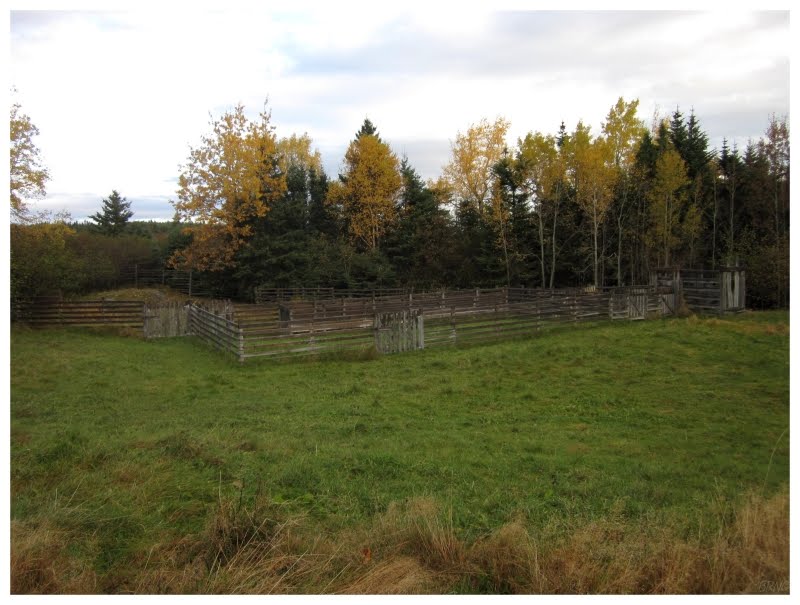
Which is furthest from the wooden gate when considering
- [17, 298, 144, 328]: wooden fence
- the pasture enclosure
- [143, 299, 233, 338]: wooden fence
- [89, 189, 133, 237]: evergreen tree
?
[89, 189, 133, 237]: evergreen tree

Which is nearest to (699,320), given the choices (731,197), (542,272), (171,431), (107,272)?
(542,272)

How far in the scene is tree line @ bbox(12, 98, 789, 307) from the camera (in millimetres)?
28750

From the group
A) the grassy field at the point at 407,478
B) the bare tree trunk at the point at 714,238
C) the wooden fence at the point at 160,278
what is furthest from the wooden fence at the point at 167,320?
the bare tree trunk at the point at 714,238

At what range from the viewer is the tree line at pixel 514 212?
28.8 meters

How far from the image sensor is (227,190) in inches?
1206

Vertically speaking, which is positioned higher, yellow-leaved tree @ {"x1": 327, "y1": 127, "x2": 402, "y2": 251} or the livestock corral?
yellow-leaved tree @ {"x1": 327, "y1": 127, "x2": 402, "y2": 251}

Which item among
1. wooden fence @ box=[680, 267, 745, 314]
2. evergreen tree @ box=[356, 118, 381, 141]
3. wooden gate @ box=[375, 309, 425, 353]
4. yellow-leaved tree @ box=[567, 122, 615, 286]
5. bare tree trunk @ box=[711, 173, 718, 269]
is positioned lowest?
wooden gate @ box=[375, 309, 425, 353]

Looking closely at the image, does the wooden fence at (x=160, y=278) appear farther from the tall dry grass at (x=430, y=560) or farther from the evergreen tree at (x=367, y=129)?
the tall dry grass at (x=430, y=560)

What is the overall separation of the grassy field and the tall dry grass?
0.05 feet

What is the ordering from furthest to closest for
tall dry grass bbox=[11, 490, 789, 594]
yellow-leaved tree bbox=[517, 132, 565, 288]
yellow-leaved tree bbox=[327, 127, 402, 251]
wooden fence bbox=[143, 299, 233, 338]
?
yellow-leaved tree bbox=[327, 127, 402, 251] < yellow-leaved tree bbox=[517, 132, 565, 288] < wooden fence bbox=[143, 299, 233, 338] < tall dry grass bbox=[11, 490, 789, 594]

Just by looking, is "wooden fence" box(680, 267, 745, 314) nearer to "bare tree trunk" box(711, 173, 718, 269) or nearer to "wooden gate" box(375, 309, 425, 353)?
"bare tree trunk" box(711, 173, 718, 269)

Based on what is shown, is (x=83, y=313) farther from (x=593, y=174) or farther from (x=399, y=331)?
(x=593, y=174)

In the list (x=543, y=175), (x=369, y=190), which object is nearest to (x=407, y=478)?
(x=543, y=175)

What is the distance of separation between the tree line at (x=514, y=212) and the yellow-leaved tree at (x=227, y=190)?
7 centimetres
